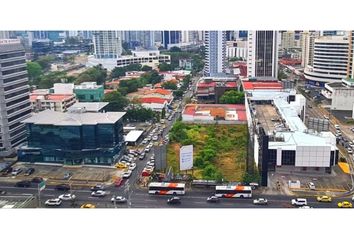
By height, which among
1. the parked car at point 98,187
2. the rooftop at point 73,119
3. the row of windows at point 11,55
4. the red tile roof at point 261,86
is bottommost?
the parked car at point 98,187

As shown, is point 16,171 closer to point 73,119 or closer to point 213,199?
point 73,119

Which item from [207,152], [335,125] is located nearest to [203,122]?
[207,152]

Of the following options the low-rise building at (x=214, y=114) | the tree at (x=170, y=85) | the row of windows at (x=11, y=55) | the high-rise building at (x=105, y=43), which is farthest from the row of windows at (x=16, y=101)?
the high-rise building at (x=105, y=43)

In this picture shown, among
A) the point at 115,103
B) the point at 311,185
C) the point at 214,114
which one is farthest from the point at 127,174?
the point at 115,103

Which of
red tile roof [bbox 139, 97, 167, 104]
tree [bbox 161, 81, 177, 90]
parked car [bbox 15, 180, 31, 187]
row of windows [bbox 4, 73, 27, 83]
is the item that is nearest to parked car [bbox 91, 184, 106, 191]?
parked car [bbox 15, 180, 31, 187]

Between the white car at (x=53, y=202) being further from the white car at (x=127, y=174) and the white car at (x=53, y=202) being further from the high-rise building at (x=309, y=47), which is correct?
the high-rise building at (x=309, y=47)

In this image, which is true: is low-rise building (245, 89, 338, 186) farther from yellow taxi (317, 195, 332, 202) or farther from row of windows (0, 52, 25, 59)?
row of windows (0, 52, 25, 59)

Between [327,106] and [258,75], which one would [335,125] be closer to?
[327,106]
